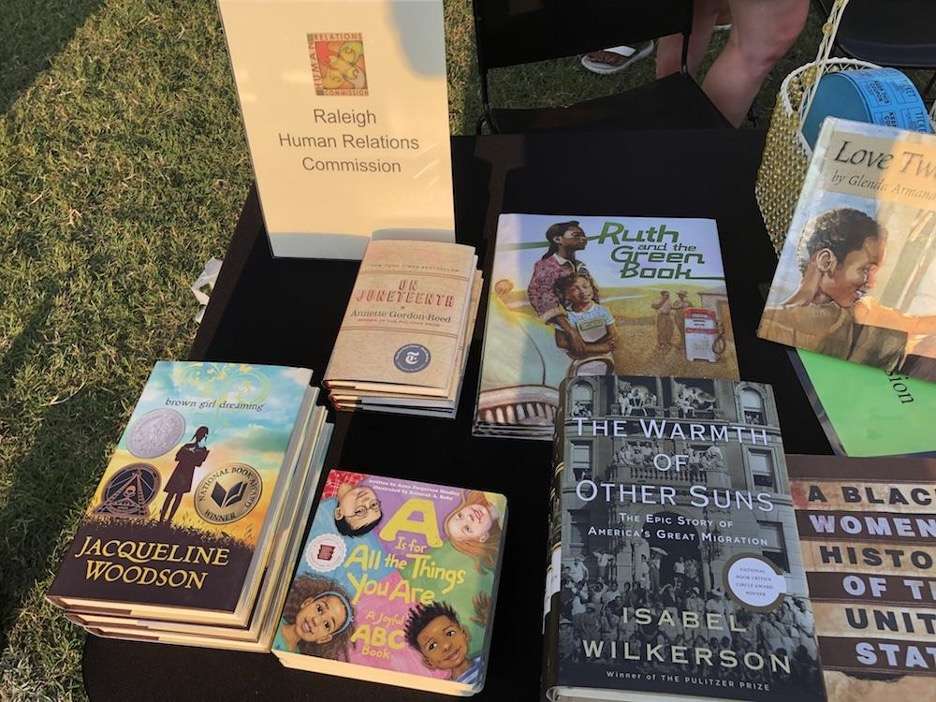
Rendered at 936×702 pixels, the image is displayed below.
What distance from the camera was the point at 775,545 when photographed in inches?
24.2

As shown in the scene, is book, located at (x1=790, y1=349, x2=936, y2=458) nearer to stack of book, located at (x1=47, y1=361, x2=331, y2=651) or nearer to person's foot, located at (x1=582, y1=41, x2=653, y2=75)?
stack of book, located at (x1=47, y1=361, x2=331, y2=651)

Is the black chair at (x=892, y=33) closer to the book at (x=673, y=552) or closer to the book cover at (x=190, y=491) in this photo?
the book at (x=673, y=552)

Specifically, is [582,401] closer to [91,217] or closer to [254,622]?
[254,622]

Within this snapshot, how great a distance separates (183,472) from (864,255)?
81cm

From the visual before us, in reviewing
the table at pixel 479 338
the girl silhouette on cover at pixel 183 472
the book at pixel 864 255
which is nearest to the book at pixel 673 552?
the table at pixel 479 338

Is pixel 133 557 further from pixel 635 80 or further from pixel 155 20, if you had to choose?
pixel 155 20

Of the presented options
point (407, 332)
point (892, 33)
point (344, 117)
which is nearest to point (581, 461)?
point (407, 332)

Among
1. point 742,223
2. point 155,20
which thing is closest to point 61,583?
point 742,223

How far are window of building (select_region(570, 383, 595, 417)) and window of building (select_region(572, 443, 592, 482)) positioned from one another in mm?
36

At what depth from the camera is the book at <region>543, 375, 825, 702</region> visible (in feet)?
1.84

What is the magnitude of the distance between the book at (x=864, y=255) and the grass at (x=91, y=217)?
1534 mm

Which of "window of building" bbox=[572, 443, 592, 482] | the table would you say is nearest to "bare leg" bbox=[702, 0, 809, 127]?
the table

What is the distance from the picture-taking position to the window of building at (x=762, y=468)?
651mm

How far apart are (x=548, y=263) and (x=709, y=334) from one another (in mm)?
242
